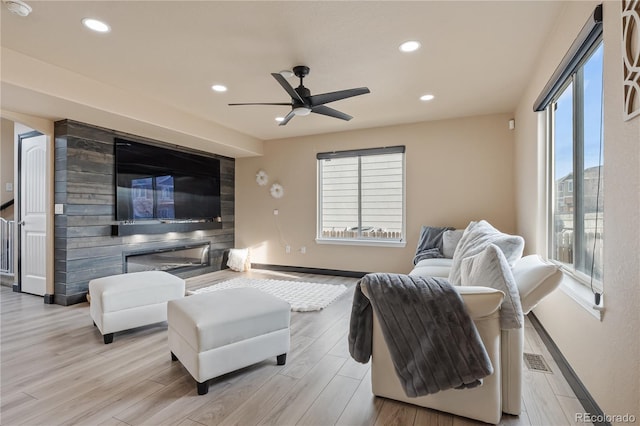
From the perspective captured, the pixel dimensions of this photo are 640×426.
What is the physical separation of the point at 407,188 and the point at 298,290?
2.27 meters

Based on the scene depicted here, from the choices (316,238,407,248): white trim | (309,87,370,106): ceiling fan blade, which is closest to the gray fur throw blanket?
(309,87,370,106): ceiling fan blade

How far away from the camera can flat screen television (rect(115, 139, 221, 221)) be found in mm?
4273

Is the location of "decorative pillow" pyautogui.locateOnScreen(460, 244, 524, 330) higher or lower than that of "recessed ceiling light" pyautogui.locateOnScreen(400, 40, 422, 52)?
lower

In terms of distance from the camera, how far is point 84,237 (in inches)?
151

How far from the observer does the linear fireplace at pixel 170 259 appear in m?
4.44

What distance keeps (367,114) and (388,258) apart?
2.22 m

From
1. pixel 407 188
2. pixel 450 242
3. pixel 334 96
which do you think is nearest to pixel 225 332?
pixel 334 96

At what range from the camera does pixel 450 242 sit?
410cm

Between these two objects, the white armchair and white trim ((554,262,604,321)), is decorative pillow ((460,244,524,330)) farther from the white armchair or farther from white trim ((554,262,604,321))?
white trim ((554,262,604,321))

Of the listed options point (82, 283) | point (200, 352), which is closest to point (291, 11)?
point (200, 352)

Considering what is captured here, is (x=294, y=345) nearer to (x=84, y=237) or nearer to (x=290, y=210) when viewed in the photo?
(x=84, y=237)

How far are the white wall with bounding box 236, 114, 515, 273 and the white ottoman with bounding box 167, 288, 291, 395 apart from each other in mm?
3174

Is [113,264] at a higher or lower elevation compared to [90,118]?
lower

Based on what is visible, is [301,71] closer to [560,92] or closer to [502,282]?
[560,92]
